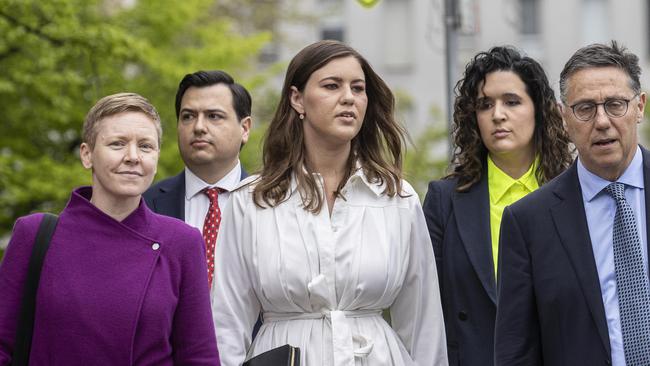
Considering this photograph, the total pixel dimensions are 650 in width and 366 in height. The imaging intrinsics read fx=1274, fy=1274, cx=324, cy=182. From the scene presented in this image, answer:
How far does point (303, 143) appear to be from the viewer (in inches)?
227

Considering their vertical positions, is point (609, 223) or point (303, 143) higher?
point (303, 143)

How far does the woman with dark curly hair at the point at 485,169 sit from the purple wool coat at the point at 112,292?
1.64 meters

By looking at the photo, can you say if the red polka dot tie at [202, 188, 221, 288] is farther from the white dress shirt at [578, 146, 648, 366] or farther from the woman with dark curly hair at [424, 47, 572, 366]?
the white dress shirt at [578, 146, 648, 366]

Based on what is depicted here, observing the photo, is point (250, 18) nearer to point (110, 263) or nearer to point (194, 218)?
point (194, 218)

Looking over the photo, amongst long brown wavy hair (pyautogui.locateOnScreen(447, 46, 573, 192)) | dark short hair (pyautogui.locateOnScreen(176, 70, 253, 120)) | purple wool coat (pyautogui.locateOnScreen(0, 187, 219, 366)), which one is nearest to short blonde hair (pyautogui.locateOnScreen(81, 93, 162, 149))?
purple wool coat (pyautogui.locateOnScreen(0, 187, 219, 366))

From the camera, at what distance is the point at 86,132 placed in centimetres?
498

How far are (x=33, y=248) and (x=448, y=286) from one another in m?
2.29

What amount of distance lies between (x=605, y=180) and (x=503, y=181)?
1.58m

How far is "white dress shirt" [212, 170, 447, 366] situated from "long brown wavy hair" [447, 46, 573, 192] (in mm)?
889

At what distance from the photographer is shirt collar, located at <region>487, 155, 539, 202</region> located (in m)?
6.38

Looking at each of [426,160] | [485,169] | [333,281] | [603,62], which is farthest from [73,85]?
[603,62]

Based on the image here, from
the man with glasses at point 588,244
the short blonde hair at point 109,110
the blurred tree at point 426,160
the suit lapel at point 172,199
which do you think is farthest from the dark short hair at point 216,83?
the blurred tree at point 426,160

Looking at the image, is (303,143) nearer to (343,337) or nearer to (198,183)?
(343,337)

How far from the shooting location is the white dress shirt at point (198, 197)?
682 cm
